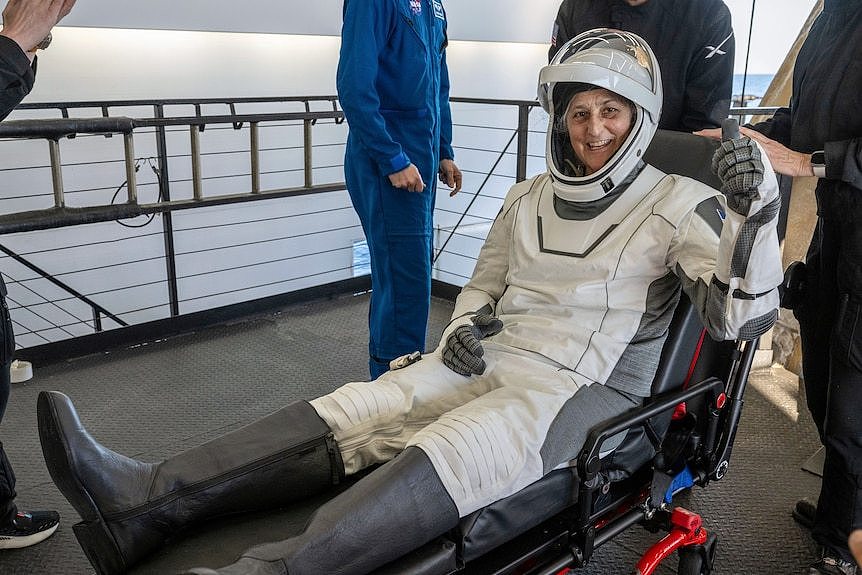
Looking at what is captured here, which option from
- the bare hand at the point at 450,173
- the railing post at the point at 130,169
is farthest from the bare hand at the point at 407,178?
the railing post at the point at 130,169

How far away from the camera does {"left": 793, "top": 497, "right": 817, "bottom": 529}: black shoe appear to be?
2146 mm

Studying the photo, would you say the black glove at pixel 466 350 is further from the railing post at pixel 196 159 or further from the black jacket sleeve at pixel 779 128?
the railing post at pixel 196 159

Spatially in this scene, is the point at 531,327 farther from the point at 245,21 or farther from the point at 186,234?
the point at 186,234

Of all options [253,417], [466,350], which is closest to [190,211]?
[253,417]

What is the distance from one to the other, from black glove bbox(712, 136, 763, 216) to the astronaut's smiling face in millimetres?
404

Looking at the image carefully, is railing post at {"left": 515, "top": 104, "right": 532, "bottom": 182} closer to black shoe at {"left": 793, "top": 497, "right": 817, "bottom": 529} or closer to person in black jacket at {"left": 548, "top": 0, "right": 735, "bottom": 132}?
person in black jacket at {"left": 548, "top": 0, "right": 735, "bottom": 132}

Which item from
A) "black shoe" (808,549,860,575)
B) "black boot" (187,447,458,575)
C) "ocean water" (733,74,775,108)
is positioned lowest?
"black shoe" (808,549,860,575)

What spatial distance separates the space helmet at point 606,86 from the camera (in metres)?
1.68

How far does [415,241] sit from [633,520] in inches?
45.9

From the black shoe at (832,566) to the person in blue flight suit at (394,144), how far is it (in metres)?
1.28

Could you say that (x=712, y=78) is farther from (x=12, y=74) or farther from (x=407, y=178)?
(x=12, y=74)

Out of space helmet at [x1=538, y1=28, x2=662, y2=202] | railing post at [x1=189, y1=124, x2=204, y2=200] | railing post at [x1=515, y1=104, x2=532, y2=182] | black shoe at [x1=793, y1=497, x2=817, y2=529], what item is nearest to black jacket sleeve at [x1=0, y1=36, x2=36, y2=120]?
space helmet at [x1=538, y1=28, x2=662, y2=202]

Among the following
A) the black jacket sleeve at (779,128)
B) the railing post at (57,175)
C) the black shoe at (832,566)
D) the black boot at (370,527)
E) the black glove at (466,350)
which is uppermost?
the black jacket sleeve at (779,128)

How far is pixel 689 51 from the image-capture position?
2.16 m
